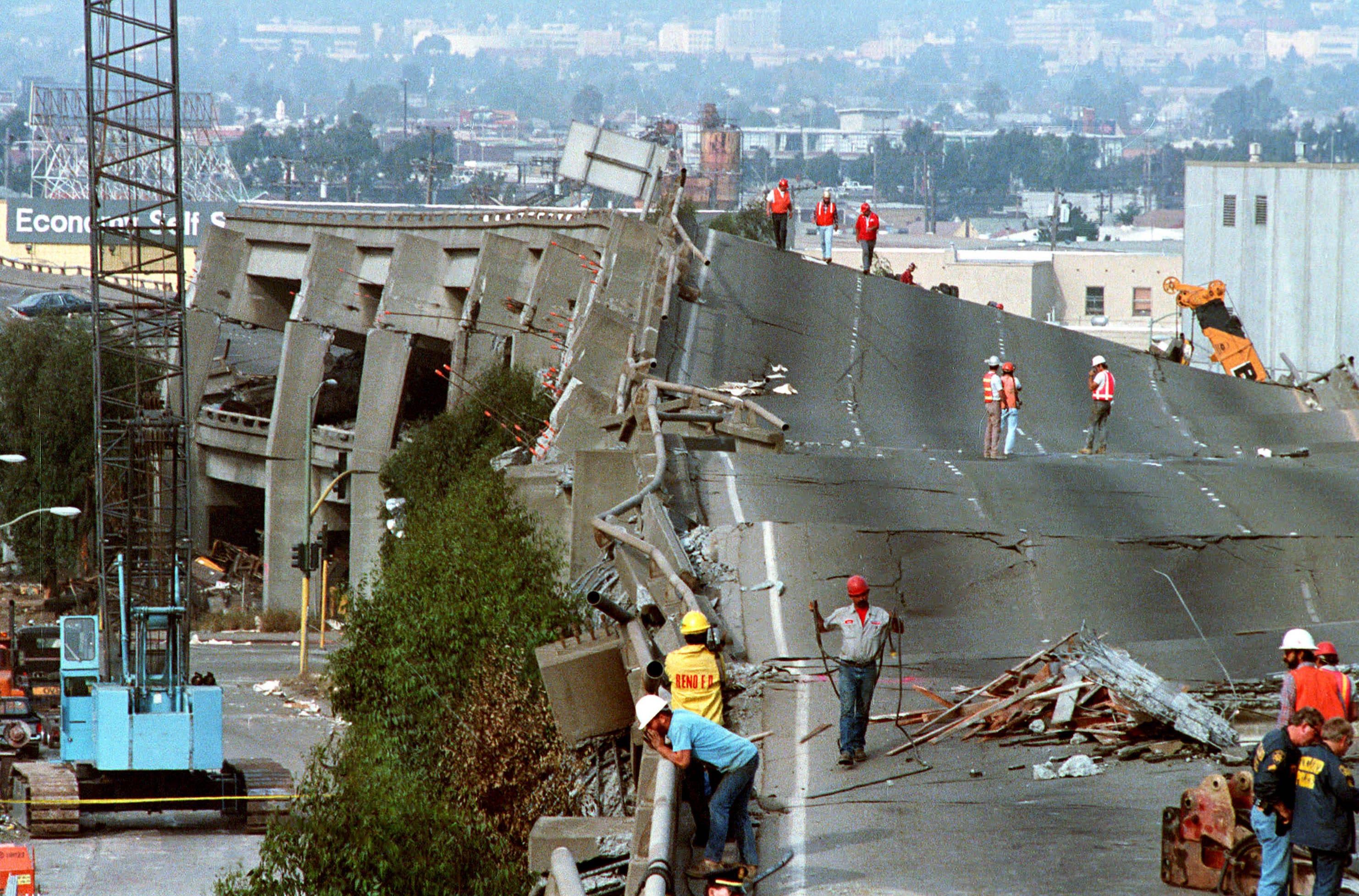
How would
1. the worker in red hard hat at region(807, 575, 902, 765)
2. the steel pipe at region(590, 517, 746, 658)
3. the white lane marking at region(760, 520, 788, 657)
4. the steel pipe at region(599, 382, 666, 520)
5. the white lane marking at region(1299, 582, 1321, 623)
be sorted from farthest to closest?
→ 1. the white lane marking at region(1299, 582, 1321, 623)
2. the steel pipe at region(599, 382, 666, 520)
3. the white lane marking at region(760, 520, 788, 657)
4. the steel pipe at region(590, 517, 746, 658)
5. the worker in red hard hat at region(807, 575, 902, 765)

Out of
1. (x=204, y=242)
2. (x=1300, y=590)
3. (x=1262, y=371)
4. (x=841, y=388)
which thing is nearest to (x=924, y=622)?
(x=1300, y=590)

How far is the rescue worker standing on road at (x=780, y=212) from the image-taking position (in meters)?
41.0

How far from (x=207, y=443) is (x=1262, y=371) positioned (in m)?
39.7

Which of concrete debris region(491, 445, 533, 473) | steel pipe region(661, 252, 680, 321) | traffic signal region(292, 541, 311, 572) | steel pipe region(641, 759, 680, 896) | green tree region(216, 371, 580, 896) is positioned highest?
steel pipe region(661, 252, 680, 321)

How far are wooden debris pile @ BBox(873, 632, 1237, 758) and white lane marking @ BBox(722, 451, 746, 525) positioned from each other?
5.35 m

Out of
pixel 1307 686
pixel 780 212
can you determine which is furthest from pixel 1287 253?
pixel 1307 686

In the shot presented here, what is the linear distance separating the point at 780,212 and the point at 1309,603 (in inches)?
858

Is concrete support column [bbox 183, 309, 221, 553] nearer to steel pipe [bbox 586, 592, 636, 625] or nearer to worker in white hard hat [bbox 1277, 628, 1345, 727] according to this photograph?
steel pipe [bbox 586, 592, 636, 625]

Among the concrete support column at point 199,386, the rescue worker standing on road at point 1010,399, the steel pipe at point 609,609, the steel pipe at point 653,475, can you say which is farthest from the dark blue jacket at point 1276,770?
the concrete support column at point 199,386

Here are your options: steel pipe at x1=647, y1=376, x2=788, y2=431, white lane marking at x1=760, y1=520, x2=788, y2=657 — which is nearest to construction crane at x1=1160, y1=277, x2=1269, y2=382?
steel pipe at x1=647, y1=376, x2=788, y2=431

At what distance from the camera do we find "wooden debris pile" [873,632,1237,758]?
14.5 meters

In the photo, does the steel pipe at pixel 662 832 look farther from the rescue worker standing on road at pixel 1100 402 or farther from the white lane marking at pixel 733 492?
the rescue worker standing on road at pixel 1100 402

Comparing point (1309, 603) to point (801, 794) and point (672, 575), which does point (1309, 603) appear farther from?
point (801, 794)

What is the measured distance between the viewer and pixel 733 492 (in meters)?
22.5
